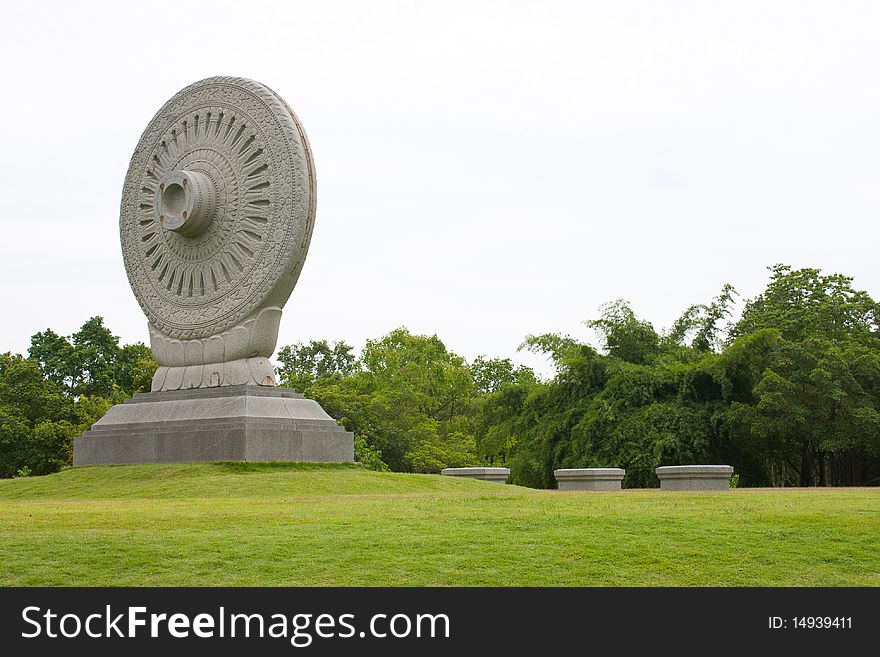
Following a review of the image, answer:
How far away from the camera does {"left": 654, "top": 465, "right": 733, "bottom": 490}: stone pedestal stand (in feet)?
57.4

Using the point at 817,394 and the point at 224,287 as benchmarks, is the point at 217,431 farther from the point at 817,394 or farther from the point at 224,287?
the point at 817,394

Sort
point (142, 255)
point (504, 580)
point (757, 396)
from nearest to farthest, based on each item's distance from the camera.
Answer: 1. point (504, 580)
2. point (142, 255)
3. point (757, 396)

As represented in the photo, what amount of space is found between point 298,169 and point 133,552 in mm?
11082

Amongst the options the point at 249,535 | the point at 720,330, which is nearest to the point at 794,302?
the point at 720,330

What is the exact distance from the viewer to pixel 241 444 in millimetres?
18391

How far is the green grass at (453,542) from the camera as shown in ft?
27.6

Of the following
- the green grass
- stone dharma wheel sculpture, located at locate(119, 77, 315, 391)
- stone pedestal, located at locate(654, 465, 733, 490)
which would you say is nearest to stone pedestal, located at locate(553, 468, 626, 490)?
stone pedestal, located at locate(654, 465, 733, 490)

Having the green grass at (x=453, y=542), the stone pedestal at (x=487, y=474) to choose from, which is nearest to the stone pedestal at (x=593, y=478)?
the stone pedestal at (x=487, y=474)

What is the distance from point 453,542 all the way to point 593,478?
9.40 m

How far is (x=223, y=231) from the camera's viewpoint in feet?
66.4

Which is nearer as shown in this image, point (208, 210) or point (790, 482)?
point (208, 210)

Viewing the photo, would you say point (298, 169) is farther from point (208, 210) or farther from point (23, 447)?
point (23, 447)

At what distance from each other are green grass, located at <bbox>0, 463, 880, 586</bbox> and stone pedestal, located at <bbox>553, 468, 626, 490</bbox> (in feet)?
15.0

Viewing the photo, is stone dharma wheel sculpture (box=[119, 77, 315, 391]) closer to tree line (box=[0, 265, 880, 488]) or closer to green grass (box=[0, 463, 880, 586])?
green grass (box=[0, 463, 880, 586])
